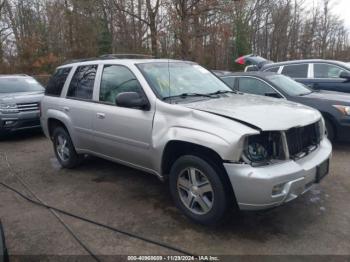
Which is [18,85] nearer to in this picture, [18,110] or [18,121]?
[18,110]

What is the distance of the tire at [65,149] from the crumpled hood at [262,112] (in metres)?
2.67

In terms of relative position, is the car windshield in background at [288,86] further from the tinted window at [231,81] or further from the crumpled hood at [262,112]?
the crumpled hood at [262,112]

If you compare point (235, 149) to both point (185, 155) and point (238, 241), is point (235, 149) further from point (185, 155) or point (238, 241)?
point (238, 241)

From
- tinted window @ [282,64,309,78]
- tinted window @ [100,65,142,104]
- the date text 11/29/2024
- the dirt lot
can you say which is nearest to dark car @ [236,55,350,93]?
tinted window @ [282,64,309,78]

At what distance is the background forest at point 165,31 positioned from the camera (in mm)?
19453

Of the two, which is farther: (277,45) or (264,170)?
(277,45)

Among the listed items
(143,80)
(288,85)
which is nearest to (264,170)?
(143,80)

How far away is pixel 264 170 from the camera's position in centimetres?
316

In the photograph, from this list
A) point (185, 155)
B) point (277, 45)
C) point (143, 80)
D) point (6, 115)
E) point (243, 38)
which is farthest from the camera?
point (277, 45)

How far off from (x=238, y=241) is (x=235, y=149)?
95 cm

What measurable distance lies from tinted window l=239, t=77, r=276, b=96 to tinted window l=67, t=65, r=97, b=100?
3.44m

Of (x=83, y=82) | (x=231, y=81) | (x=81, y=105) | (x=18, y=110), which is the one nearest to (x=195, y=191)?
(x=81, y=105)

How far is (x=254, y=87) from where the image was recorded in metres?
7.10

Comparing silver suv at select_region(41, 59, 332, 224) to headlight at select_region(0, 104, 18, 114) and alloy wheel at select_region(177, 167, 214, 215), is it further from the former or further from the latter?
headlight at select_region(0, 104, 18, 114)
